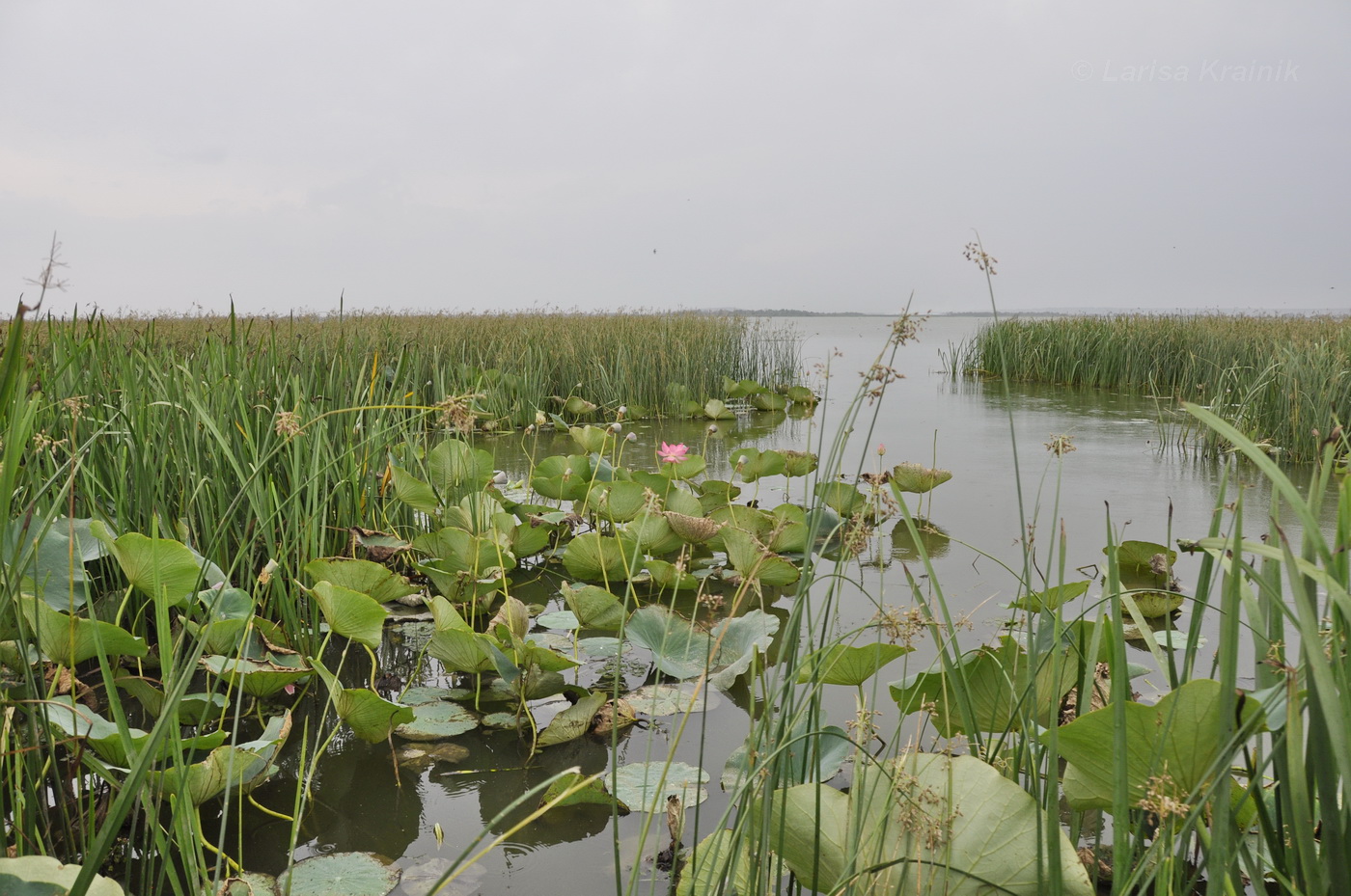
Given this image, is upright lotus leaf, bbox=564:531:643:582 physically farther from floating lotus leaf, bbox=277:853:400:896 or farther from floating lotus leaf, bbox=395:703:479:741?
floating lotus leaf, bbox=277:853:400:896

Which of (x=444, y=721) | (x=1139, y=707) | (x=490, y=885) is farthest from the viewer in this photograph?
(x=444, y=721)

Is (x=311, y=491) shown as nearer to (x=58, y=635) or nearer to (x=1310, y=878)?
(x=58, y=635)

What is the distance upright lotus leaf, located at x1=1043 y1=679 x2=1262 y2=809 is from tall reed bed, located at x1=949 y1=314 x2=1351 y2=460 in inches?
132

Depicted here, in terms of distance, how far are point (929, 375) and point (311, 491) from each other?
38.5ft

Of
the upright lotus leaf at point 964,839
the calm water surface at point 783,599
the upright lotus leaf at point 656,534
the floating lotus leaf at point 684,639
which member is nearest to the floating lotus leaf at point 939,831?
the upright lotus leaf at point 964,839

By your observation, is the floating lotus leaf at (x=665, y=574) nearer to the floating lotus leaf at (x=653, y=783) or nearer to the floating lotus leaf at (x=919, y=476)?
the floating lotus leaf at (x=653, y=783)

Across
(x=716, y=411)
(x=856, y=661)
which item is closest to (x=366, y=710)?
(x=856, y=661)

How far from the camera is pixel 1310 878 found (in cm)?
75

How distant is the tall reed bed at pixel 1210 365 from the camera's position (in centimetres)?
531

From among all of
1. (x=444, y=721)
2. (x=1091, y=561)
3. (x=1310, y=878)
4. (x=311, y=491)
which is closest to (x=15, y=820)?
(x=444, y=721)

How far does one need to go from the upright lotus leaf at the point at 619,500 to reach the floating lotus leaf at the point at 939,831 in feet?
5.52

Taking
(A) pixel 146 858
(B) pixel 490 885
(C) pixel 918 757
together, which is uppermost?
(C) pixel 918 757

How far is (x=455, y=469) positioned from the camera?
280 centimetres

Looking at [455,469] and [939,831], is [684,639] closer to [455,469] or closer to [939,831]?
[939,831]
